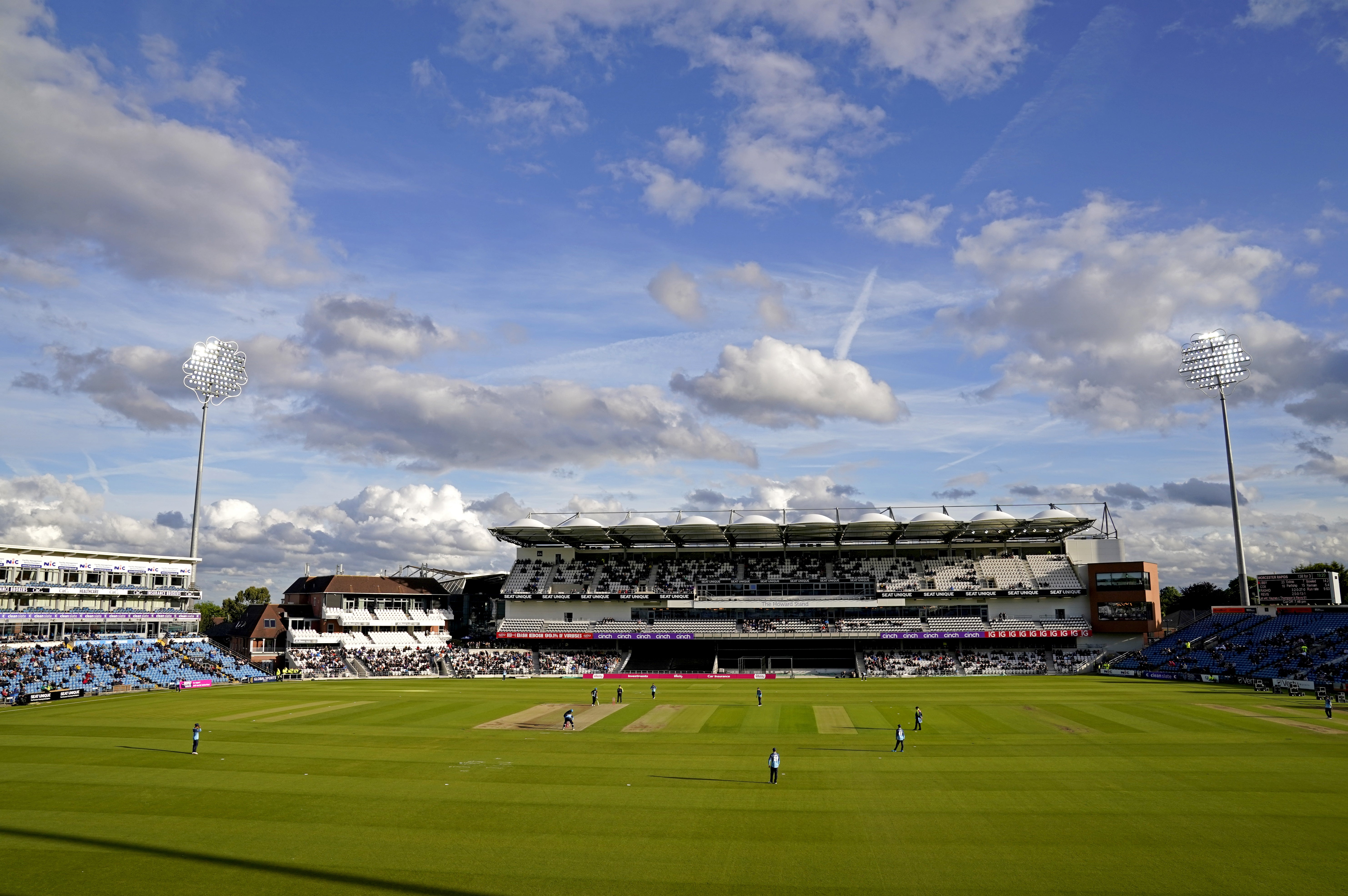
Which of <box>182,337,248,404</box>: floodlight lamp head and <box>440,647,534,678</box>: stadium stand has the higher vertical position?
<box>182,337,248,404</box>: floodlight lamp head

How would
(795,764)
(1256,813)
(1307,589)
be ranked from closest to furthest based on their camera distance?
(1256,813), (795,764), (1307,589)

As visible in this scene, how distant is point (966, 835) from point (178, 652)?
6693 centimetres

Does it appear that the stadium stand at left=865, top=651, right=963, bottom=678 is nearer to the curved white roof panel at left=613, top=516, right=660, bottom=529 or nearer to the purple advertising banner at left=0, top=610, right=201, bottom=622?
the curved white roof panel at left=613, top=516, right=660, bottom=529

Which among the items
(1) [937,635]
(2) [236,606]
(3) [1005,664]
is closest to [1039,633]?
(3) [1005,664]

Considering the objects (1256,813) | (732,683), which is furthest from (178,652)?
(1256,813)

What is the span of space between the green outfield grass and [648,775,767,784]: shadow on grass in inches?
5.2

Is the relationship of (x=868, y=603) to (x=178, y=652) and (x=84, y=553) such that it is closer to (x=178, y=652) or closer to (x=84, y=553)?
(x=178, y=652)

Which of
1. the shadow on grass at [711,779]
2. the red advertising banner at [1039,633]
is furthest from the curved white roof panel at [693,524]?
the shadow on grass at [711,779]

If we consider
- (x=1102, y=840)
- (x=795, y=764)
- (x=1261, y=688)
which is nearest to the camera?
(x=1102, y=840)

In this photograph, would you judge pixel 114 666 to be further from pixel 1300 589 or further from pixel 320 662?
pixel 1300 589

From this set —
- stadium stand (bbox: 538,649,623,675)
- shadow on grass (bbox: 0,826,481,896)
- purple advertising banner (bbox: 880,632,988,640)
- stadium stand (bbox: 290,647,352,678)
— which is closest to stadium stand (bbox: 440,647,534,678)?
stadium stand (bbox: 538,649,623,675)

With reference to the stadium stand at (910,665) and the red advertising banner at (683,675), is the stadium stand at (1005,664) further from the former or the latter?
the red advertising banner at (683,675)

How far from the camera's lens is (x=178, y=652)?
67.1m

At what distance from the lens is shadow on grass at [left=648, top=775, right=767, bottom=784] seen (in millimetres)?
25703
